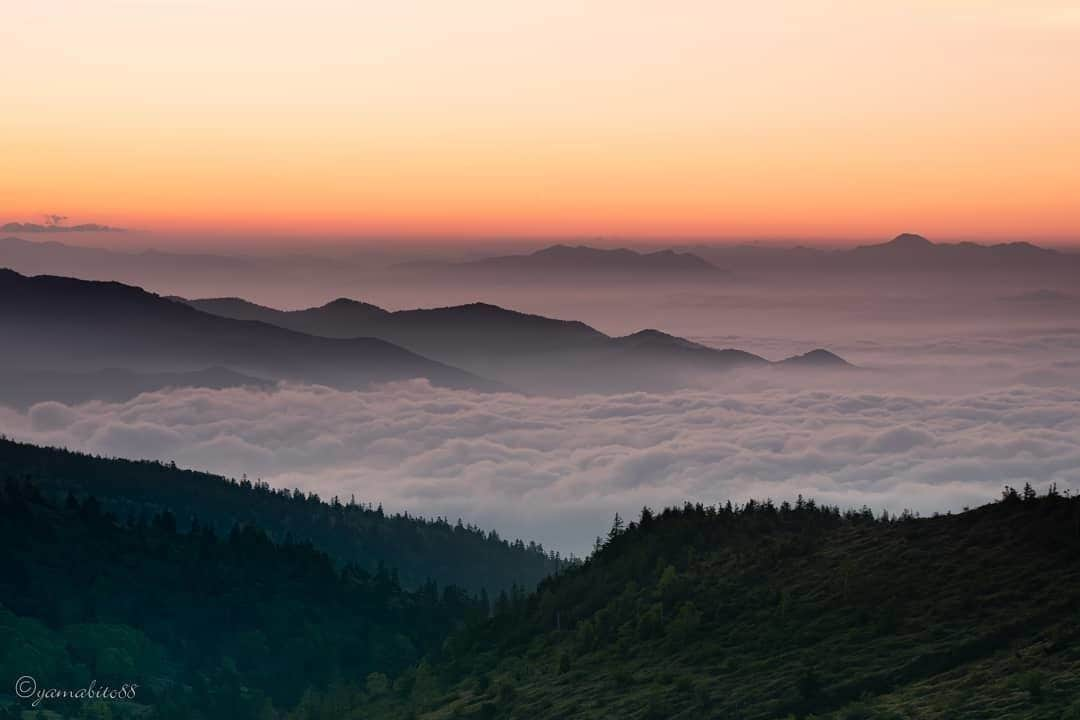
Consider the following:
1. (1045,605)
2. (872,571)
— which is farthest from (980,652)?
(872,571)

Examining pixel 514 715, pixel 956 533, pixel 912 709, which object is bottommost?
pixel 514 715

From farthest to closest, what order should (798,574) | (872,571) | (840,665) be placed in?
(798,574) → (872,571) → (840,665)

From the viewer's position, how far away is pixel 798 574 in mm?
199750

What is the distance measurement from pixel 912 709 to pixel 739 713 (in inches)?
1127

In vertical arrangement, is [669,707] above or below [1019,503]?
below

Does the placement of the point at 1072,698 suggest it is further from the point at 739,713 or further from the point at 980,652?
the point at 739,713

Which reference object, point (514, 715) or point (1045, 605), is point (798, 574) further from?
point (1045, 605)

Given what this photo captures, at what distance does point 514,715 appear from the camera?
187 metres

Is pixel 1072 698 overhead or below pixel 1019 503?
below

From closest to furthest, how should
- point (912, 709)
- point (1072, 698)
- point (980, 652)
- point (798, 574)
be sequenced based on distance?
point (1072, 698) → point (912, 709) → point (980, 652) → point (798, 574)

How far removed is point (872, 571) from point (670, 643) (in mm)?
27845

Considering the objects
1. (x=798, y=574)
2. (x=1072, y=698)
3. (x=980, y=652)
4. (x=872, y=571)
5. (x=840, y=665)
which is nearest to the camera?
(x=1072, y=698)

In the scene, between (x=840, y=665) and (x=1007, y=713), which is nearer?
(x=1007, y=713)

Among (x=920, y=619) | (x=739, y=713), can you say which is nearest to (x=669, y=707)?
(x=739, y=713)
